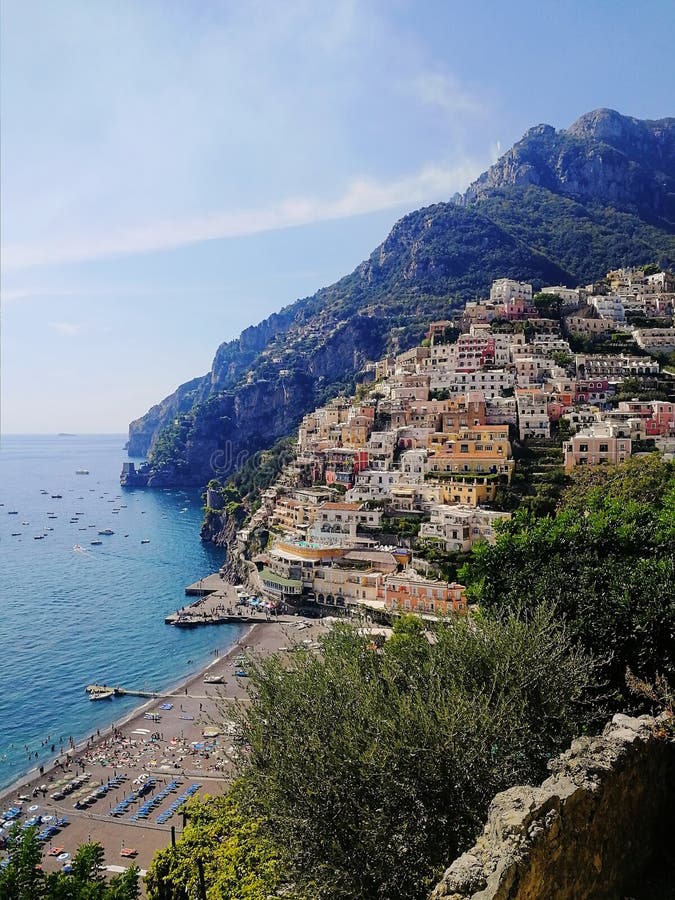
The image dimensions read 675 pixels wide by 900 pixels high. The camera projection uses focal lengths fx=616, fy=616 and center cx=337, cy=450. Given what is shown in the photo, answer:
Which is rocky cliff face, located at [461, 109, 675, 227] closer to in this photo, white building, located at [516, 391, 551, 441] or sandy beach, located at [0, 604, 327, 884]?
white building, located at [516, 391, 551, 441]

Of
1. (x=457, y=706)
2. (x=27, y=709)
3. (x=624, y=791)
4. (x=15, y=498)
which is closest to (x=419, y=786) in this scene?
(x=457, y=706)

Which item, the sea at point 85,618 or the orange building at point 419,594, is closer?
the sea at point 85,618

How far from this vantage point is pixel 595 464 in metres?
43.9

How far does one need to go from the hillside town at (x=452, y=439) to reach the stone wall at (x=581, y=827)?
2552cm

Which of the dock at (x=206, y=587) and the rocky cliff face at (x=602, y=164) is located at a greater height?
the rocky cliff face at (x=602, y=164)

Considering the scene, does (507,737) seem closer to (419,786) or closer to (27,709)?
(419,786)

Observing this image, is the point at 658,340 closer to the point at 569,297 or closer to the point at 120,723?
the point at 569,297

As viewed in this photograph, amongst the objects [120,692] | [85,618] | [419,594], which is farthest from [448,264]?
[120,692]

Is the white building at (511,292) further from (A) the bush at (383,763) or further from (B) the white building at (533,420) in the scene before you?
(A) the bush at (383,763)

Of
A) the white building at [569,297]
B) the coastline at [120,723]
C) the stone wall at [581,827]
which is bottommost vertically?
the coastline at [120,723]

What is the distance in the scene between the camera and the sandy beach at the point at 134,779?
2269cm

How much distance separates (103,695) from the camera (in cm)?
3594

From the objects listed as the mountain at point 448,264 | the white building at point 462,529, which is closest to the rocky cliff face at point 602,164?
the mountain at point 448,264

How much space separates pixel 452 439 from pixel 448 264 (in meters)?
90.8
